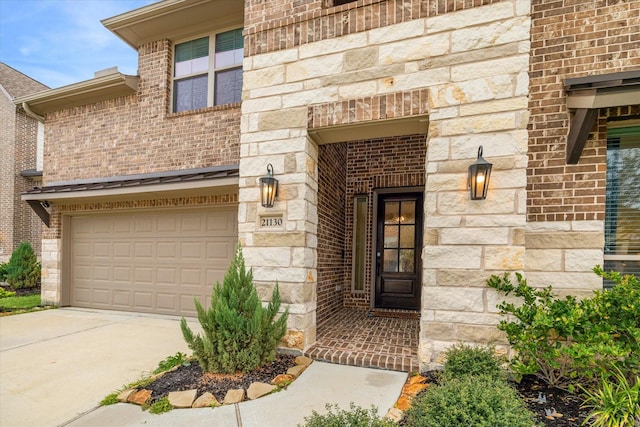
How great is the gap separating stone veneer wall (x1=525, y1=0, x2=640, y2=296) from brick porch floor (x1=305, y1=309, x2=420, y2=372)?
1.73 meters

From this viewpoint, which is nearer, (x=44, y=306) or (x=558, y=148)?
(x=558, y=148)

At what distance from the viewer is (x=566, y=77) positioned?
11.7 feet

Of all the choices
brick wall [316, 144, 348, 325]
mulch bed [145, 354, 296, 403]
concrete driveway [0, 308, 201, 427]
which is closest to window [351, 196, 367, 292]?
brick wall [316, 144, 348, 325]

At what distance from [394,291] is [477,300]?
2961mm

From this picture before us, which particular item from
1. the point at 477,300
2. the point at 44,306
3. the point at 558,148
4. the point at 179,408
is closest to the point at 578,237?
the point at 558,148

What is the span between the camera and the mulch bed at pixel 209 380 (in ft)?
10.0

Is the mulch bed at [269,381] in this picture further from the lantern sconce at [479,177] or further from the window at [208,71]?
the window at [208,71]

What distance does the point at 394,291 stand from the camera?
6.11 metres

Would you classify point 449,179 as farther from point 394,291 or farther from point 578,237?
point 394,291

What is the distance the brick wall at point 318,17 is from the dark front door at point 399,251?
3343 millimetres

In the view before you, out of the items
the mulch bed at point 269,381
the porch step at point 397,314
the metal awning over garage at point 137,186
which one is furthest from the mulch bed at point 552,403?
the metal awning over garage at point 137,186

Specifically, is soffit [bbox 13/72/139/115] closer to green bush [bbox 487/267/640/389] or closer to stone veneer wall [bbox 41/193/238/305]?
stone veneer wall [bbox 41/193/238/305]

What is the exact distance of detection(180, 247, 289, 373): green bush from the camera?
3283 mm

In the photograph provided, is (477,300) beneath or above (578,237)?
beneath
